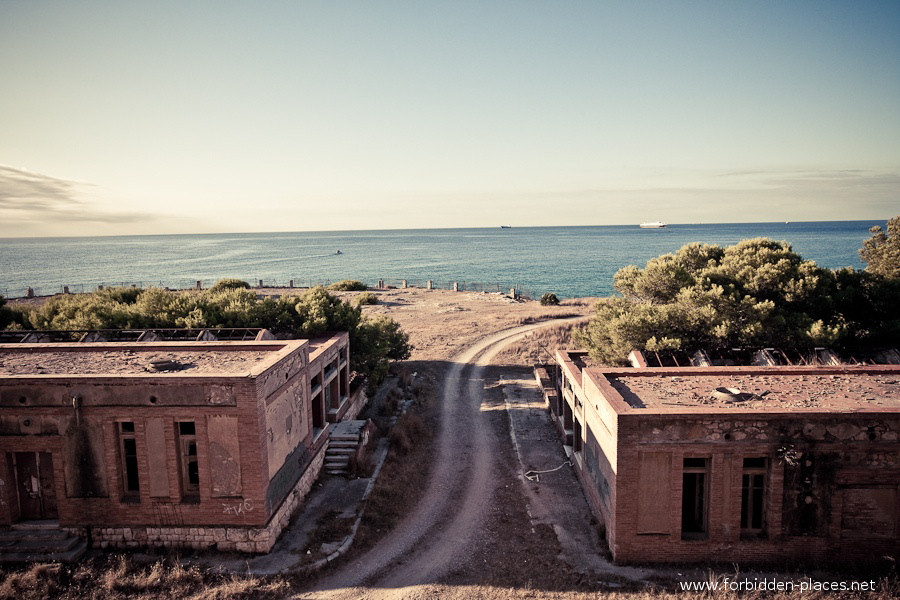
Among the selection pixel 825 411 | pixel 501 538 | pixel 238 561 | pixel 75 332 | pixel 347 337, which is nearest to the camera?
pixel 825 411

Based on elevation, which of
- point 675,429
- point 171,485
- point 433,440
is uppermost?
point 675,429

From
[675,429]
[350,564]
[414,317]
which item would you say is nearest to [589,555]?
[675,429]

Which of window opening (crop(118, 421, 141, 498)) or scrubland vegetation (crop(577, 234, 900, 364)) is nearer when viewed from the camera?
window opening (crop(118, 421, 141, 498))

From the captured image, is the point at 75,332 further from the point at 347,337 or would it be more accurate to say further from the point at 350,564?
the point at 350,564

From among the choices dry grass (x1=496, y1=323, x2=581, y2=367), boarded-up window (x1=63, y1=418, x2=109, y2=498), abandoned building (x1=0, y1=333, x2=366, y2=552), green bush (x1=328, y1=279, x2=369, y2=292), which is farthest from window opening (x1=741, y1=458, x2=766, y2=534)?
green bush (x1=328, y1=279, x2=369, y2=292)

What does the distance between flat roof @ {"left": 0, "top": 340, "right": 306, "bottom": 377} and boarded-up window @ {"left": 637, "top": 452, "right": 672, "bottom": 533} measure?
37.1 feet

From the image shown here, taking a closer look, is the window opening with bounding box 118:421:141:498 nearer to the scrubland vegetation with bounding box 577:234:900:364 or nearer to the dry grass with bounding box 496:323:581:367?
the scrubland vegetation with bounding box 577:234:900:364

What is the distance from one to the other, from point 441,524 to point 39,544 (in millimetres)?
11703

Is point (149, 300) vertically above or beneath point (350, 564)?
above

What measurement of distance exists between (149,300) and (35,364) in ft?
35.9

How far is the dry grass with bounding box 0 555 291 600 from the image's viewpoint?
1288cm

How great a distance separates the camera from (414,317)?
52.3 meters

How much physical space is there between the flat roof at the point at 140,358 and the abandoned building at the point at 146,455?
0.93 feet

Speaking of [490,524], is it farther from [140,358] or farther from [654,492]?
[140,358]
